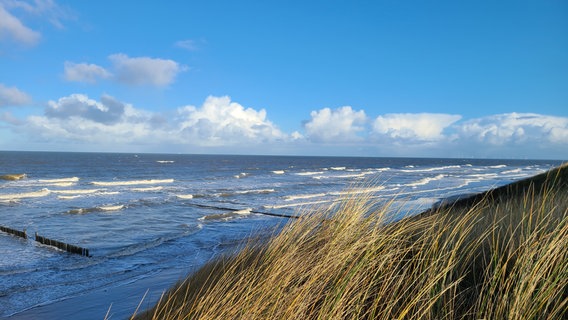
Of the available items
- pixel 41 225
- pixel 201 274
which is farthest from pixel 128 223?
pixel 201 274

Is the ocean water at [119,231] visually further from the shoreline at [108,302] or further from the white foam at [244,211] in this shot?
the shoreline at [108,302]

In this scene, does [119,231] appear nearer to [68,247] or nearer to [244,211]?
[68,247]

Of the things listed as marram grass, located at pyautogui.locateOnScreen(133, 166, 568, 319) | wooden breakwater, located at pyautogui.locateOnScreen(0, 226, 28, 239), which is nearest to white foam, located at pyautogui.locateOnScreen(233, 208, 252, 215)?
wooden breakwater, located at pyautogui.locateOnScreen(0, 226, 28, 239)

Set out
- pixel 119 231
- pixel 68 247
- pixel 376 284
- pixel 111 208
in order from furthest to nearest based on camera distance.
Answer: pixel 111 208, pixel 119 231, pixel 68 247, pixel 376 284

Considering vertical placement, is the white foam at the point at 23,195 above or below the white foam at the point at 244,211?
above

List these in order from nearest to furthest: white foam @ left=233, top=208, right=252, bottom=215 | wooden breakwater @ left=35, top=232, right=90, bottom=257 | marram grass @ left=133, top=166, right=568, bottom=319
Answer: marram grass @ left=133, top=166, right=568, bottom=319 → wooden breakwater @ left=35, top=232, right=90, bottom=257 → white foam @ left=233, top=208, right=252, bottom=215

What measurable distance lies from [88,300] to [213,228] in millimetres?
9447

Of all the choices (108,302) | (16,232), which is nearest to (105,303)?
(108,302)

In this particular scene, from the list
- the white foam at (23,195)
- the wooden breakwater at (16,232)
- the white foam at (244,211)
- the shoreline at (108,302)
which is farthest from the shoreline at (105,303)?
the white foam at (23,195)

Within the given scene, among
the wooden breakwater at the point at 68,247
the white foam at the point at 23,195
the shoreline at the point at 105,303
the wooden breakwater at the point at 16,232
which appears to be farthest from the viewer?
the white foam at the point at 23,195

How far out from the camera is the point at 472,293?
11.7 ft

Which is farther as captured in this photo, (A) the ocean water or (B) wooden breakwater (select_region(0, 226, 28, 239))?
(B) wooden breakwater (select_region(0, 226, 28, 239))

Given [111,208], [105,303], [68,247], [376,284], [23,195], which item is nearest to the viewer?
[376,284]

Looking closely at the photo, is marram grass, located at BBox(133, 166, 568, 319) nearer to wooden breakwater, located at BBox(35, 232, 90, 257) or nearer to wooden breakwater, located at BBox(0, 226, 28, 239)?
wooden breakwater, located at BBox(35, 232, 90, 257)
